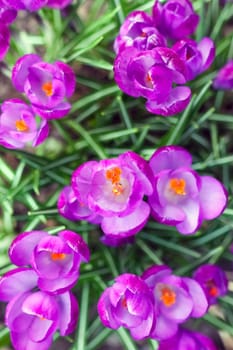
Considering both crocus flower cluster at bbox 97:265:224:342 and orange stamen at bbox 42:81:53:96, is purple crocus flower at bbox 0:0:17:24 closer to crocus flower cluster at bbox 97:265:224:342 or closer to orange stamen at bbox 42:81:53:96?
orange stamen at bbox 42:81:53:96

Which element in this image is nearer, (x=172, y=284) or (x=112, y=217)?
(x=112, y=217)

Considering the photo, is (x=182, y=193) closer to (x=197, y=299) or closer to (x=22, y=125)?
(x=197, y=299)

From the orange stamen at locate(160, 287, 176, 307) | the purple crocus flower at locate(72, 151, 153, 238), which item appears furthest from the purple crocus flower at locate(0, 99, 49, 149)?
the orange stamen at locate(160, 287, 176, 307)

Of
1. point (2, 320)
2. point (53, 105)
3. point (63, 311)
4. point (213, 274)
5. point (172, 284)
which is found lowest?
point (2, 320)

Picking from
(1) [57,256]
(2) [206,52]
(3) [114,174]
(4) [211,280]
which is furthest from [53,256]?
(2) [206,52]

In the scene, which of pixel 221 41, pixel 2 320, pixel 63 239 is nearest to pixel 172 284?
pixel 63 239

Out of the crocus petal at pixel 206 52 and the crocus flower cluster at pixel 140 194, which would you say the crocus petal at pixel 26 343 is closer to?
the crocus flower cluster at pixel 140 194

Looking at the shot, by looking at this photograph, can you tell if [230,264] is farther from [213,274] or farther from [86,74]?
[86,74]

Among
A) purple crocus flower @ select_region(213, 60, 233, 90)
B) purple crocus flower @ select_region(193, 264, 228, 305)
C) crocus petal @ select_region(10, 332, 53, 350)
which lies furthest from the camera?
purple crocus flower @ select_region(213, 60, 233, 90)
